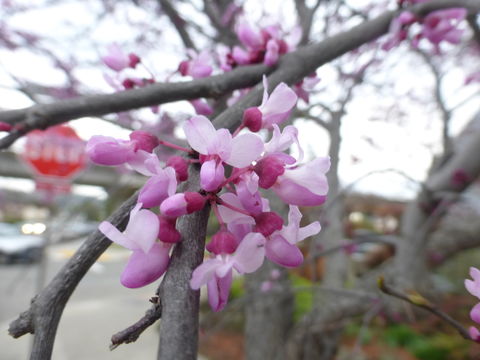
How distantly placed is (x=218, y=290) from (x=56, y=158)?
154 inches

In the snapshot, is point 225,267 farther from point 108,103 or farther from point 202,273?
point 108,103

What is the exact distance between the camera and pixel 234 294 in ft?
19.7

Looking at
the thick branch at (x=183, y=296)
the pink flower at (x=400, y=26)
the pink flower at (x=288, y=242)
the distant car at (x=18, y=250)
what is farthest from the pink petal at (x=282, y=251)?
the distant car at (x=18, y=250)

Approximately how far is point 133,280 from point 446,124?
3.44 metres

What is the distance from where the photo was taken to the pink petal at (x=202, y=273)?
410 mm

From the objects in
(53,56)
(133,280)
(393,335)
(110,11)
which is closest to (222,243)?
(133,280)

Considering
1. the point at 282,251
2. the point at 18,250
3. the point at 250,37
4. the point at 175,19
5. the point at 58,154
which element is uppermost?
the point at 18,250

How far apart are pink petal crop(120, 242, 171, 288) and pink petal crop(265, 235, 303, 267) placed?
146 millimetres

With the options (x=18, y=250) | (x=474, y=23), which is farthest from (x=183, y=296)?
(x=18, y=250)

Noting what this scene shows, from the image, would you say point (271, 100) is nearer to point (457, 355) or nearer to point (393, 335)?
point (457, 355)

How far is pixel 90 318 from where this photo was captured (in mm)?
5859

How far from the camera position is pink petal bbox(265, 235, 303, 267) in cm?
50

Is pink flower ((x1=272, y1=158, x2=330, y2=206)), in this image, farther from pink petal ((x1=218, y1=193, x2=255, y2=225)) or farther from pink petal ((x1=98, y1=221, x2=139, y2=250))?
pink petal ((x1=98, y1=221, x2=139, y2=250))

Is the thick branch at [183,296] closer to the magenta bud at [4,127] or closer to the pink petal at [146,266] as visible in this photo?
the pink petal at [146,266]
